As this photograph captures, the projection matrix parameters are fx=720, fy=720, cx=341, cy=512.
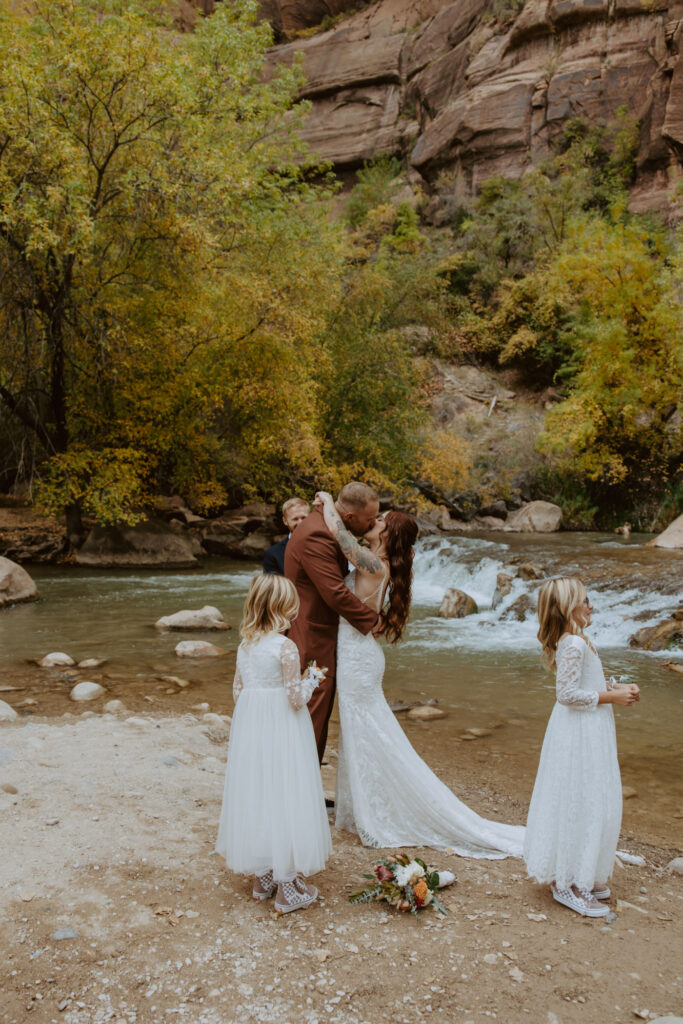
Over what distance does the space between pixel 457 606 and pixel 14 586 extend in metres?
7.71

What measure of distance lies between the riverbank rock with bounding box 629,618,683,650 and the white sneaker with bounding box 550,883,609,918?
7.36m

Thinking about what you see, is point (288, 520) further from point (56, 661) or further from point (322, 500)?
point (56, 661)

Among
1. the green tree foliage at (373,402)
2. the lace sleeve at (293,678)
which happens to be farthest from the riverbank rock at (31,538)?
the lace sleeve at (293,678)

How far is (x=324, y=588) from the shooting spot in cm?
376

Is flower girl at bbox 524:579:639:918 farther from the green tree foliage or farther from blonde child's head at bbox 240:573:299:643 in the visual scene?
the green tree foliage

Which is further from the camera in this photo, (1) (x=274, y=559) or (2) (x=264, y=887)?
(1) (x=274, y=559)

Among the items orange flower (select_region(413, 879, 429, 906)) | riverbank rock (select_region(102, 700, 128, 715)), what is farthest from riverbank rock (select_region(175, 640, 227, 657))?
orange flower (select_region(413, 879, 429, 906))

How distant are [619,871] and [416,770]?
1.25 metres

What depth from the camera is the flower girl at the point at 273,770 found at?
10.3 ft

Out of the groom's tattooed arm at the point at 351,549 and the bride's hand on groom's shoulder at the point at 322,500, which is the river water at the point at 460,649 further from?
the bride's hand on groom's shoulder at the point at 322,500

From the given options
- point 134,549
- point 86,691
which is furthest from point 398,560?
point 134,549

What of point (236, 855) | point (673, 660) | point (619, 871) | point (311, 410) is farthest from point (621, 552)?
point (236, 855)

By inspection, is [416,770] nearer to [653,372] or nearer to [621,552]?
[621,552]

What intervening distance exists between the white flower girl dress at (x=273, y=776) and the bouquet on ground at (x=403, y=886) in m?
0.26
